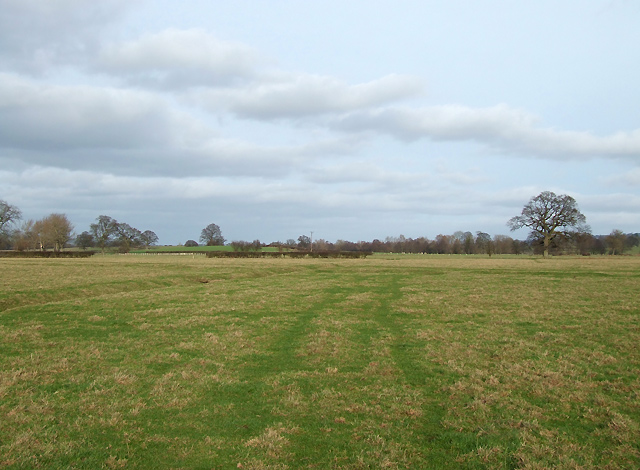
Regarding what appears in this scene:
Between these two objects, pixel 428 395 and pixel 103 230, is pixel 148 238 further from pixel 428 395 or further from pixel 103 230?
pixel 428 395

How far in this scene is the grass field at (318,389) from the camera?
6570 millimetres

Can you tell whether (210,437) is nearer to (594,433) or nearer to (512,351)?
(594,433)

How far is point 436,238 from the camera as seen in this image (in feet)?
645

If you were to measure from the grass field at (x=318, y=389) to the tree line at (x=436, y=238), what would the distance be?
80.3 m

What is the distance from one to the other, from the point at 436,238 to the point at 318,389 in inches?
7658

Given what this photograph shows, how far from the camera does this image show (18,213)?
12169 centimetres

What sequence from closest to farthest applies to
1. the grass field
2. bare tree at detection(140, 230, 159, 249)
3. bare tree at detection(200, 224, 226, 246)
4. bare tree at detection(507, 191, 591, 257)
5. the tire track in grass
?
the grass field → the tire track in grass → bare tree at detection(507, 191, 591, 257) → bare tree at detection(140, 230, 159, 249) → bare tree at detection(200, 224, 226, 246)

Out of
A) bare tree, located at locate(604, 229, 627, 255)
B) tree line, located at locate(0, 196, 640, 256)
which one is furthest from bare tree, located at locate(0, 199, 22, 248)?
bare tree, located at locate(604, 229, 627, 255)

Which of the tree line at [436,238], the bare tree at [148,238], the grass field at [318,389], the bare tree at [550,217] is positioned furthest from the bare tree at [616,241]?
the bare tree at [148,238]

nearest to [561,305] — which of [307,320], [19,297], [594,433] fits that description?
[307,320]

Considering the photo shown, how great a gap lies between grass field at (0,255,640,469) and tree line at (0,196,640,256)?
80.3 meters

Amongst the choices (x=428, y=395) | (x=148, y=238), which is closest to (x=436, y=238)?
(x=148, y=238)

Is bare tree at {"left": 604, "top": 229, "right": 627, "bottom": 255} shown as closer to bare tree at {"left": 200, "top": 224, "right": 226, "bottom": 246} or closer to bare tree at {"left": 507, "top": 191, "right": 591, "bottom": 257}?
bare tree at {"left": 507, "top": 191, "right": 591, "bottom": 257}

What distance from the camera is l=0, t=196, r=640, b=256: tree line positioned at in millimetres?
91125
